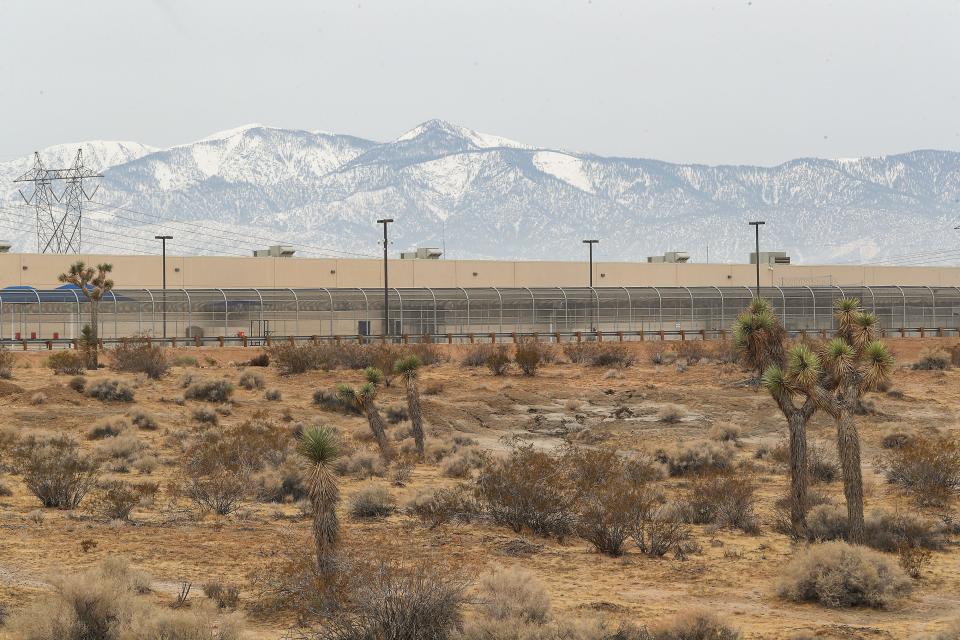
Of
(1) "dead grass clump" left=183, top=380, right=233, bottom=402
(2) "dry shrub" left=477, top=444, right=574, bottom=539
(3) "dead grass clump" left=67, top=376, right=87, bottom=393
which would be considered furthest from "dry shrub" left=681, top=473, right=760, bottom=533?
(3) "dead grass clump" left=67, top=376, right=87, bottom=393

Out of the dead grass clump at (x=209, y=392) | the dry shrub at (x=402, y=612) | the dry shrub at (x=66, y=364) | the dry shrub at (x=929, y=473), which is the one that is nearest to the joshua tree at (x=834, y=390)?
the dry shrub at (x=929, y=473)

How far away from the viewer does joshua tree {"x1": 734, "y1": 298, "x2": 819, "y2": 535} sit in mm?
18438

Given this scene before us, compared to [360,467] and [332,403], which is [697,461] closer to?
[360,467]

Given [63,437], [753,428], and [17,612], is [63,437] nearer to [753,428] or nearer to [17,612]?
[17,612]

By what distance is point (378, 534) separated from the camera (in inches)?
758

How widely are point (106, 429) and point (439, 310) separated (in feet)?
134

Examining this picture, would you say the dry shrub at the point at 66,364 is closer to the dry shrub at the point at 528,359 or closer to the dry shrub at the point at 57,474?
the dry shrub at the point at 528,359

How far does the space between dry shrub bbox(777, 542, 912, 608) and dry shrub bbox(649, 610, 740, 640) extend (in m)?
3.27

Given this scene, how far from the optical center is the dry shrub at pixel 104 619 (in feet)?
36.8

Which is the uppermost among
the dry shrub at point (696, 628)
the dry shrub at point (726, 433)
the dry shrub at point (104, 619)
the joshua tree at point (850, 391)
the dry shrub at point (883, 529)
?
the joshua tree at point (850, 391)

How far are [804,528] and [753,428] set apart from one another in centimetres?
1781

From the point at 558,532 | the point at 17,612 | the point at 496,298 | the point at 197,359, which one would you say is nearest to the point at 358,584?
the point at 17,612

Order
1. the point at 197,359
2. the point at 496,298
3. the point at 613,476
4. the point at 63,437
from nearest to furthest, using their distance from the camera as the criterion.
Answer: the point at 613,476 → the point at 63,437 → the point at 197,359 → the point at 496,298

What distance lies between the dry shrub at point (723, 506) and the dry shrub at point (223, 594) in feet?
30.5
